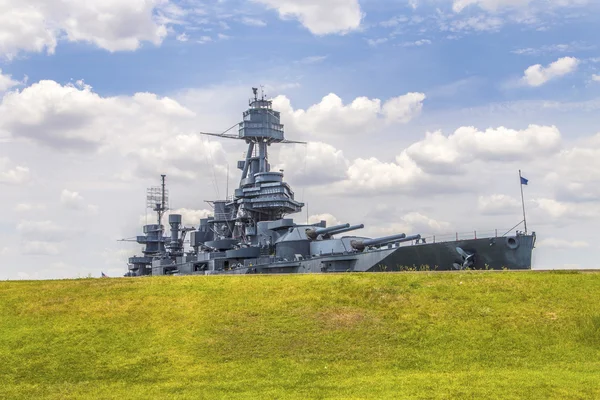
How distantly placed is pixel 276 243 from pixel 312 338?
27.6 m

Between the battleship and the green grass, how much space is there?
8346 millimetres

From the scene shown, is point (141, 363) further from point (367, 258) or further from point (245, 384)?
point (367, 258)

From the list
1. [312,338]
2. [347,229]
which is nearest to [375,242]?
[347,229]

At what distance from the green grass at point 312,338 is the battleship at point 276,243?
835 cm

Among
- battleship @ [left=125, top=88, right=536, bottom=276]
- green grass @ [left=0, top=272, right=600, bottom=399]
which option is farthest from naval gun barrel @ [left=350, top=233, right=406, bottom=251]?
green grass @ [left=0, top=272, right=600, bottom=399]

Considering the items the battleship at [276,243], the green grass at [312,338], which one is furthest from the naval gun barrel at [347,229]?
the green grass at [312,338]

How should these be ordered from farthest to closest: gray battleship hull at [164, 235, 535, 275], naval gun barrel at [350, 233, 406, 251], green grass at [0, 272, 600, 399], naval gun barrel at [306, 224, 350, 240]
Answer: naval gun barrel at [306, 224, 350, 240] → naval gun barrel at [350, 233, 406, 251] → gray battleship hull at [164, 235, 535, 275] → green grass at [0, 272, 600, 399]

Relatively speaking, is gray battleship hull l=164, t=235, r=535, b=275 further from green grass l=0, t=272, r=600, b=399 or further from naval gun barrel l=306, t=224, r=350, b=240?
green grass l=0, t=272, r=600, b=399

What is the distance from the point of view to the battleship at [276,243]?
3356 cm

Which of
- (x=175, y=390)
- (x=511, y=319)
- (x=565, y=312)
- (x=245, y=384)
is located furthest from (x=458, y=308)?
(x=175, y=390)

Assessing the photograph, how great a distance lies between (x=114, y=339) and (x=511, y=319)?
12583 millimetres

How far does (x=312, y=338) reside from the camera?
1920 cm

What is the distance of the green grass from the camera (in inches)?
628

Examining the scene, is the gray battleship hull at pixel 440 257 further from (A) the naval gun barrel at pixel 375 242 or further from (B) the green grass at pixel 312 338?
(B) the green grass at pixel 312 338
